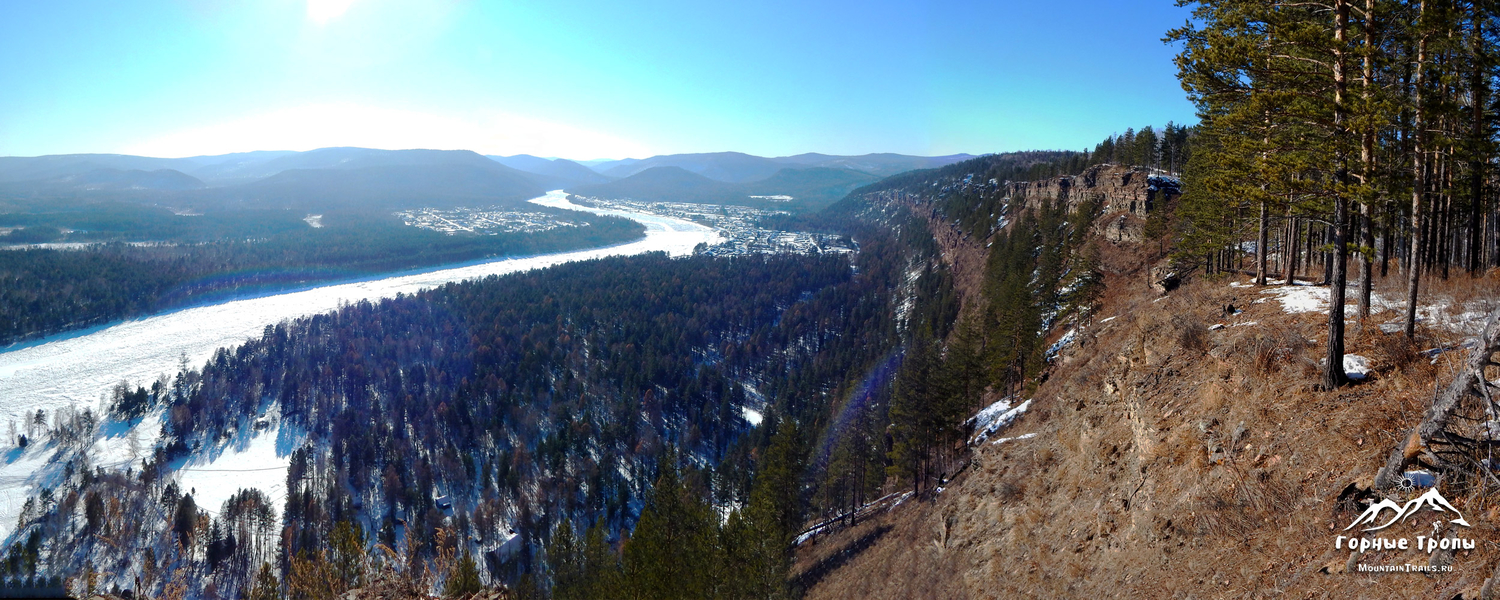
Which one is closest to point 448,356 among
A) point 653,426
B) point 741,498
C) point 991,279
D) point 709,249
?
point 653,426

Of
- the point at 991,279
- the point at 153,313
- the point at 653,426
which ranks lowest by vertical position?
the point at 653,426

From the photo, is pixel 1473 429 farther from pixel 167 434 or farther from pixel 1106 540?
pixel 167 434

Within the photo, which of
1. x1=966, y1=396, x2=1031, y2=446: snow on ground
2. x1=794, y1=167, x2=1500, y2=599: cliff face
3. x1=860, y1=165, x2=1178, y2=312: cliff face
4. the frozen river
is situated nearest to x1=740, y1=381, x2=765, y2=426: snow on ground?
x1=860, y1=165, x2=1178, y2=312: cliff face

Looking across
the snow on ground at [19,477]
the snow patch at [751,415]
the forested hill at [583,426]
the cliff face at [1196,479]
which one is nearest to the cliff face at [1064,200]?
the forested hill at [583,426]

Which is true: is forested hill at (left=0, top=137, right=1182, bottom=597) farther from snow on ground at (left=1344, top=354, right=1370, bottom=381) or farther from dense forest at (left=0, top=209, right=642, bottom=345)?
dense forest at (left=0, top=209, right=642, bottom=345)

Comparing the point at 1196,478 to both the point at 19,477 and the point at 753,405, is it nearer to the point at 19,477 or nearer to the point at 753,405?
the point at 753,405

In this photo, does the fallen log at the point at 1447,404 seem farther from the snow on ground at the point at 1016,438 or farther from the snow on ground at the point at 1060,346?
the snow on ground at the point at 1060,346
